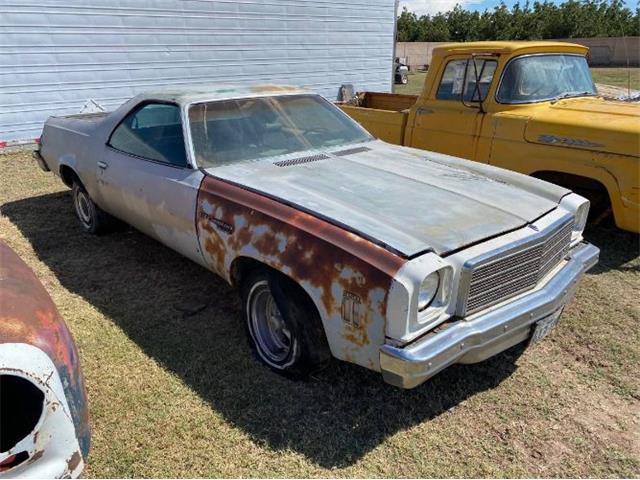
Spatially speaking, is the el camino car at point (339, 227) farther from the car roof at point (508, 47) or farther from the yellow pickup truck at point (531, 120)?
the car roof at point (508, 47)

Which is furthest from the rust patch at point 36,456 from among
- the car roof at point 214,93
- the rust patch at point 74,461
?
the car roof at point 214,93

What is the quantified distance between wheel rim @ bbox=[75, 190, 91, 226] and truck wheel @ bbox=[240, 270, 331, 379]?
9.20 ft

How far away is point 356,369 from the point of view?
3115 millimetres

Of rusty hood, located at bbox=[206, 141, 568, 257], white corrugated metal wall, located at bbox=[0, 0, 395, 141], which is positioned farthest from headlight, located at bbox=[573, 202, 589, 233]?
white corrugated metal wall, located at bbox=[0, 0, 395, 141]

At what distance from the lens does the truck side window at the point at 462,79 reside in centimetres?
522

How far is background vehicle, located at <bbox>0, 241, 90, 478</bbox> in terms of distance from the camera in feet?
5.86

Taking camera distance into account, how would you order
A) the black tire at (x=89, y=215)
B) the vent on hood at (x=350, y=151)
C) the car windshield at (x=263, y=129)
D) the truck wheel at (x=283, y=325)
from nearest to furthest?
the truck wheel at (x=283, y=325)
the car windshield at (x=263, y=129)
the vent on hood at (x=350, y=151)
the black tire at (x=89, y=215)

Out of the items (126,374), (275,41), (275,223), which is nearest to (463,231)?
(275,223)

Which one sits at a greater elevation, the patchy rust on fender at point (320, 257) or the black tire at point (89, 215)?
the patchy rust on fender at point (320, 257)

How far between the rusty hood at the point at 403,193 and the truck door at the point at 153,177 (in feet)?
1.04

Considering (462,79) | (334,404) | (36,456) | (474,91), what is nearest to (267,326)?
(334,404)

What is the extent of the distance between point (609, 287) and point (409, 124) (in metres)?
2.68

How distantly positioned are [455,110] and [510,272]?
10.6ft

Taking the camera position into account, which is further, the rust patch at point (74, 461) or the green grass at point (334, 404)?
the green grass at point (334, 404)
